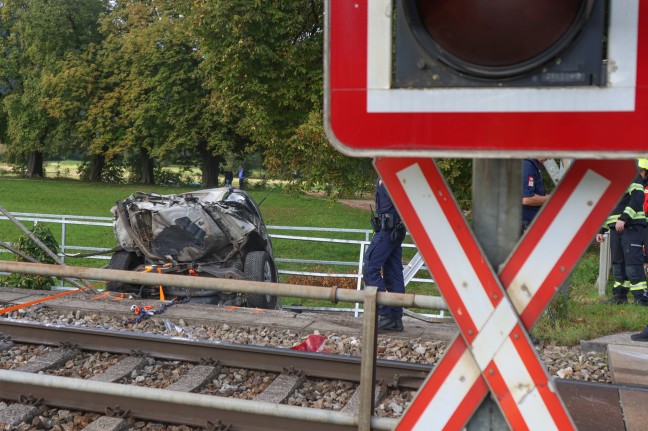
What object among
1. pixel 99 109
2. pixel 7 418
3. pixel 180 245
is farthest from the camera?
pixel 99 109

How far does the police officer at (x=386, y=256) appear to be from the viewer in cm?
752

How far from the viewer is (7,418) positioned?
192 inches

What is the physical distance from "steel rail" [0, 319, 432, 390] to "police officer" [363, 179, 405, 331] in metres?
1.74

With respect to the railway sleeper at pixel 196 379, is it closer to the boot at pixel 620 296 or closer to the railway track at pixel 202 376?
the railway track at pixel 202 376

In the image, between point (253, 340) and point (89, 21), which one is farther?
point (89, 21)

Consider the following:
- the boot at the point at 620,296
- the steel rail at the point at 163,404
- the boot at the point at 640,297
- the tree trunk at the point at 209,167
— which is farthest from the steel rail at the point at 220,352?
the tree trunk at the point at 209,167

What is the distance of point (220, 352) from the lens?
607 cm

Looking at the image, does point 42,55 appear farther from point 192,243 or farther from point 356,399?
point 356,399

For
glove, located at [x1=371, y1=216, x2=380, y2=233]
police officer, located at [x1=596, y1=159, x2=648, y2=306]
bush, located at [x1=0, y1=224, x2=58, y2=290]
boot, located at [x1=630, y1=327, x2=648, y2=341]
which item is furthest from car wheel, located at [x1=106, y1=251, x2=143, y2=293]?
police officer, located at [x1=596, y1=159, x2=648, y2=306]

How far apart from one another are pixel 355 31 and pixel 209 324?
6.05m

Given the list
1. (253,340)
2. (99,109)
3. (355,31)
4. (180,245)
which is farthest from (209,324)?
(99,109)

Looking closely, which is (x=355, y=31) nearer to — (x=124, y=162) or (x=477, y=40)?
(x=477, y=40)

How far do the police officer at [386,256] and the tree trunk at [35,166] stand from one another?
5487 centimetres

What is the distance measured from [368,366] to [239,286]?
0.63 meters
